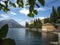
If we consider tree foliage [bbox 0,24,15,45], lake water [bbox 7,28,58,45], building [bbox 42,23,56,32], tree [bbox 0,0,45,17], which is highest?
building [bbox 42,23,56,32]

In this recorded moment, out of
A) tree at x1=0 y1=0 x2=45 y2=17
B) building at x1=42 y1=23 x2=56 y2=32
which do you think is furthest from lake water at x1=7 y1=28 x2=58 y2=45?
building at x1=42 y1=23 x2=56 y2=32

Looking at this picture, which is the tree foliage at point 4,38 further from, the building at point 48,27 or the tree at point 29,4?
the building at point 48,27

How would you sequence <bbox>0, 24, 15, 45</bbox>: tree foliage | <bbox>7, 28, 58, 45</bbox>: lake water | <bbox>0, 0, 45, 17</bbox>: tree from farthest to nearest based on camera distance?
<bbox>7, 28, 58, 45</bbox>: lake water, <bbox>0, 0, 45, 17</bbox>: tree, <bbox>0, 24, 15, 45</bbox>: tree foliage

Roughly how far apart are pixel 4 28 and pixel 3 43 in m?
0.06

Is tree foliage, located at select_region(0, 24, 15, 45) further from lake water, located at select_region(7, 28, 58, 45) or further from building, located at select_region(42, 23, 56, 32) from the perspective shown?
building, located at select_region(42, 23, 56, 32)

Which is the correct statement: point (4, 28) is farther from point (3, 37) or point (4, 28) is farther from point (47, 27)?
point (47, 27)

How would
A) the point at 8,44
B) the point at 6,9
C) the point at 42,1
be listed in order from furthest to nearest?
the point at 6,9
the point at 42,1
the point at 8,44

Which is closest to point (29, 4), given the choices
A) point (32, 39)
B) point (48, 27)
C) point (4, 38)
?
point (4, 38)

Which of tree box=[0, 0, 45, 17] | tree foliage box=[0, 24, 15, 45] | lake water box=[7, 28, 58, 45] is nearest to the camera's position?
tree foliage box=[0, 24, 15, 45]

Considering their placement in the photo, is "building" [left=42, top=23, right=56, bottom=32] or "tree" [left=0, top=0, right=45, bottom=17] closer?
"tree" [left=0, top=0, right=45, bottom=17]

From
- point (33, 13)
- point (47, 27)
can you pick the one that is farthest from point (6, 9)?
point (47, 27)

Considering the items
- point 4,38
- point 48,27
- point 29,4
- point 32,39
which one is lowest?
point 32,39

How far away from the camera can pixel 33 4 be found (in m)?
0.89

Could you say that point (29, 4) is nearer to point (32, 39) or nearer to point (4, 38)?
point (4, 38)
